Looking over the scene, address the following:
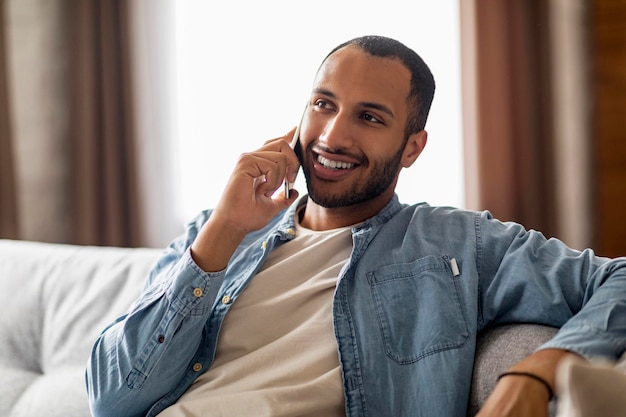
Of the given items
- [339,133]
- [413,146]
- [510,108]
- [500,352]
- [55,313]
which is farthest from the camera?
[510,108]

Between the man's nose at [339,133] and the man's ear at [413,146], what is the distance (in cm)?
16

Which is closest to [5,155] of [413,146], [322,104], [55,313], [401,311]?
[55,313]

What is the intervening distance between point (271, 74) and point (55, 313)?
64.2 inches

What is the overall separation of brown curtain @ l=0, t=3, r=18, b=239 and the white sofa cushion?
1274mm

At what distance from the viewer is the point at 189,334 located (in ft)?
4.98

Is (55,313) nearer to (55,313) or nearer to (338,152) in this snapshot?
(55,313)

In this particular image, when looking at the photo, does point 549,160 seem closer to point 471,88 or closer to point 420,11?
point 471,88

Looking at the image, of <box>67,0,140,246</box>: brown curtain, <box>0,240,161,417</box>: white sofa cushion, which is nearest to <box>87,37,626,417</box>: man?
<box>0,240,161,417</box>: white sofa cushion

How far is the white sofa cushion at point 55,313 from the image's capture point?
71.5 inches

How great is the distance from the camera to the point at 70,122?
332 centimetres

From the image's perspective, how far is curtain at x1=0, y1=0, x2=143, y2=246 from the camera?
3.29m

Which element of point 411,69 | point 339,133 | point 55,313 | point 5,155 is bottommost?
point 55,313

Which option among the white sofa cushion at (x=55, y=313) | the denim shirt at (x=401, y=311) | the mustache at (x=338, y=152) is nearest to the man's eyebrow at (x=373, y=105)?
the mustache at (x=338, y=152)

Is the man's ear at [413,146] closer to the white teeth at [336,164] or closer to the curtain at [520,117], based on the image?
the white teeth at [336,164]
